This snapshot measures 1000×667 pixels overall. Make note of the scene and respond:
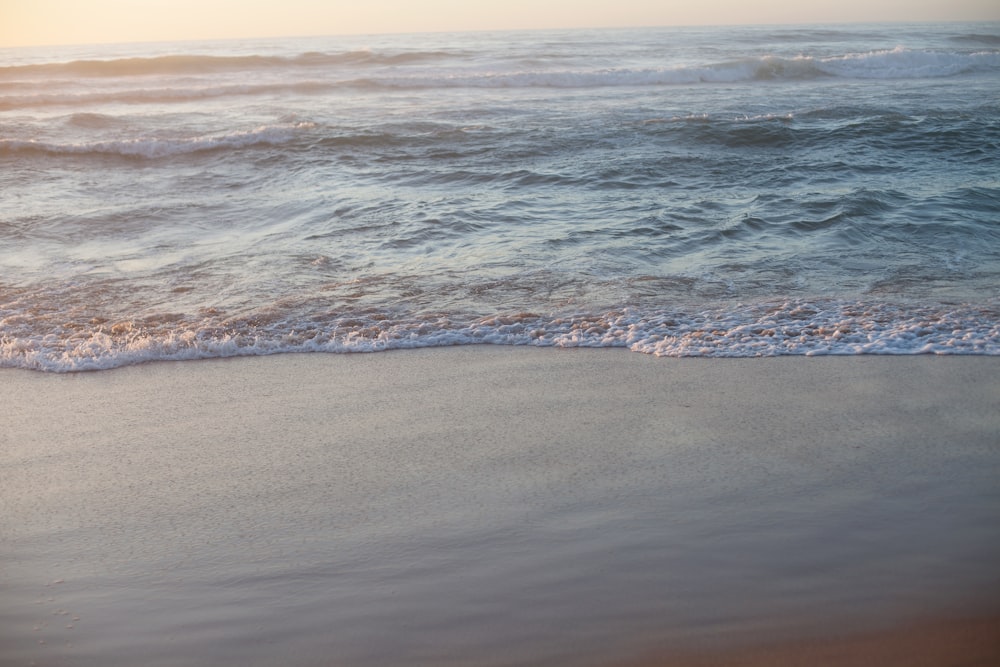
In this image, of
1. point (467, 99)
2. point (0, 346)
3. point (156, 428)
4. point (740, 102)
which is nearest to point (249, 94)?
point (467, 99)

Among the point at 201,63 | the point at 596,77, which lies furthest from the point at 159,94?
the point at 596,77

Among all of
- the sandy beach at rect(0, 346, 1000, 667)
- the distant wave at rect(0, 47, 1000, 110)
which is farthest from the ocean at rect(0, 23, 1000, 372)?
the distant wave at rect(0, 47, 1000, 110)

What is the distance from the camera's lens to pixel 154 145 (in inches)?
537

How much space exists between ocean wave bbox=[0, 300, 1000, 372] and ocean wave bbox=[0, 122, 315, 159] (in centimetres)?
847

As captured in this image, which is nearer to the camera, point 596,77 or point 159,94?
point 159,94

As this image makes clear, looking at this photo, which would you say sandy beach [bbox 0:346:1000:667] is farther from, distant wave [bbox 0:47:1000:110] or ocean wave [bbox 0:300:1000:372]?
distant wave [bbox 0:47:1000:110]

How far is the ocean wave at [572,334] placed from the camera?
5.00m

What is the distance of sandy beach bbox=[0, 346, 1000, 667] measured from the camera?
2.58 meters

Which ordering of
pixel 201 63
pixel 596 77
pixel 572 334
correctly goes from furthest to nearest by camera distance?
pixel 201 63 < pixel 596 77 < pixel 572 334

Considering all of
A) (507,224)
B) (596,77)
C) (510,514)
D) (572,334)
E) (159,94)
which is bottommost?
(510,514)

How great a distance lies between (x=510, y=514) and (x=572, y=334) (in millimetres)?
2170

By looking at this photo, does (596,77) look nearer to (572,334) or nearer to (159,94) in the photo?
(159,94)

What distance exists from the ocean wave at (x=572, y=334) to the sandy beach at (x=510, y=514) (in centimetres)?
24

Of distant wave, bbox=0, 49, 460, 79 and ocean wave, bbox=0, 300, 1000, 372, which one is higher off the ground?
distant wave, bbox=0, 49, 460, 79
